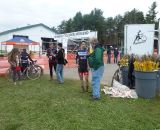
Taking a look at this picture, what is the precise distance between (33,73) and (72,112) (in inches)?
304

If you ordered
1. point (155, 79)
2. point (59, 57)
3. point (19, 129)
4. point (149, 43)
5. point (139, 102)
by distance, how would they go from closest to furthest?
1. point (19, 129)
2. point (139, 102)
3. point (155, 79)
4. point (59, 57)
5. point (149, 43)

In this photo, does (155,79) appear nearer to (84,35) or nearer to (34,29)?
(84,35)

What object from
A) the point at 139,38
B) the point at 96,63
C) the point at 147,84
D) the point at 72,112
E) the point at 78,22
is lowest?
the point at 72,112

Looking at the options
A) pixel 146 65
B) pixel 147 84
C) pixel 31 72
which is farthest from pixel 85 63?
pixel 31 72

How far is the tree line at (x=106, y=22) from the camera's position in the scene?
87.9 m

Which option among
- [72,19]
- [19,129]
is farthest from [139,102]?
[72,19]

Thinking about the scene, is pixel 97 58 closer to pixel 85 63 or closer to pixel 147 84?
pixel 85 63

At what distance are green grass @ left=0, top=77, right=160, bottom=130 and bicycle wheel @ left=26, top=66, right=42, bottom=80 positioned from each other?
4.02 metres

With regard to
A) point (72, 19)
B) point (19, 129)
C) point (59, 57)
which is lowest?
point (19, 129)

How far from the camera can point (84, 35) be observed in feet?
86.9

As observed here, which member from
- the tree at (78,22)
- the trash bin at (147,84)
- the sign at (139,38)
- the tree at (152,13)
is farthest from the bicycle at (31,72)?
the tree at (152,13)

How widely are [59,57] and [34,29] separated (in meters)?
39.0

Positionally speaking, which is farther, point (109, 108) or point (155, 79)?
point (155, 79)

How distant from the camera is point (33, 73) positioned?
15.6 meters
